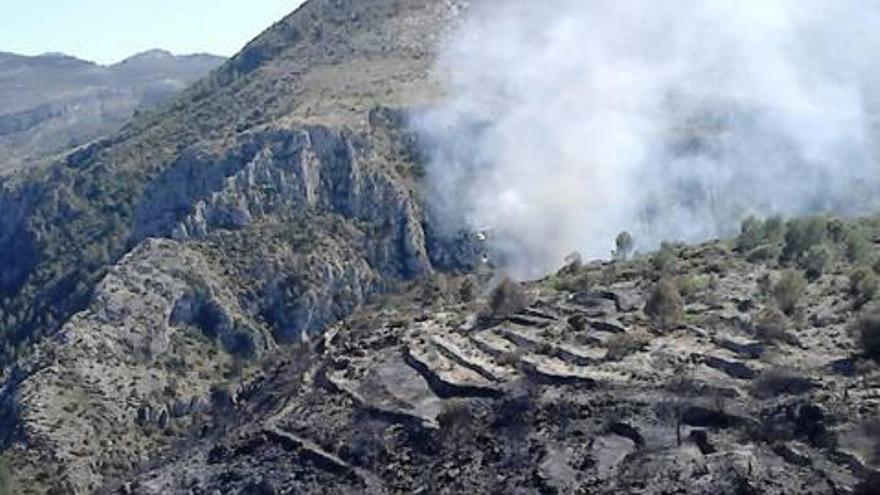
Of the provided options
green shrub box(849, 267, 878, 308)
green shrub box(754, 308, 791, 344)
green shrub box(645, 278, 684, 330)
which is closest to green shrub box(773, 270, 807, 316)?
green shrub box(849, 267, 878, 308)

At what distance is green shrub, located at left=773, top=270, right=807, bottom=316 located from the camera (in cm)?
7438

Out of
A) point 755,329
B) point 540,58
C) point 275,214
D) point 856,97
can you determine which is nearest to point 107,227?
point 275,214

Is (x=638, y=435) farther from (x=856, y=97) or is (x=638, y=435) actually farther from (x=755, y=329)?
(x=856, y=97)

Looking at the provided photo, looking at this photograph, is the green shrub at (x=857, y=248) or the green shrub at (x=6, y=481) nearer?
the green shrub at (x=857, y=248)

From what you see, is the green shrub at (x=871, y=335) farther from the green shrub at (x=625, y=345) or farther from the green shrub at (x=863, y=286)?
the green shrub at (x=625, y=345)

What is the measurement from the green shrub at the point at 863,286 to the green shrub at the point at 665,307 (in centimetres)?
892

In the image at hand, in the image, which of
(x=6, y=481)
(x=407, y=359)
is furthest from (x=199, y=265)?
(x=407, y=359)

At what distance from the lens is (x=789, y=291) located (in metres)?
75.1

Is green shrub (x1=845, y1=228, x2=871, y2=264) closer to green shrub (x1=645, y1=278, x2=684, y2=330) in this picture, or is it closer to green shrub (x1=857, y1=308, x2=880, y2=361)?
green shrub (x1=645, y1=278, x2=684, y2=330)

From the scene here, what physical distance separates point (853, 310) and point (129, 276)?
93.7m

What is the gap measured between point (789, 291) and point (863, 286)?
12.7 ft

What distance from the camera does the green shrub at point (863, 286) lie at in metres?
72.2

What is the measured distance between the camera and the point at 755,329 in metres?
70.8

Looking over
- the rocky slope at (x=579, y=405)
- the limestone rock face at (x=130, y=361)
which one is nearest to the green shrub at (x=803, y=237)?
the rocky slope at (x=579, y=405)
